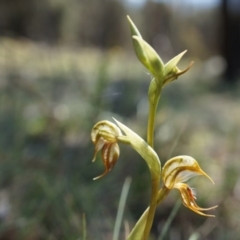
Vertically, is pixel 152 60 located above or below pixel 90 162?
above

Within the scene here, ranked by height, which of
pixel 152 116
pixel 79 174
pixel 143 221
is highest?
pixel 152 116

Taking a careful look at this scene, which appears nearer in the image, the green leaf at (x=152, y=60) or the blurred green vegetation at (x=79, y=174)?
the green leaf at (x=152, y=60)

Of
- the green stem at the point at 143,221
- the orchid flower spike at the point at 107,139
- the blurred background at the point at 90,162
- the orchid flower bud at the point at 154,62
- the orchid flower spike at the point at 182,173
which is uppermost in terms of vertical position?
the orchid flower bud at the point at 154,62

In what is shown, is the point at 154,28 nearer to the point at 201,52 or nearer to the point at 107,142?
the point at 201,52

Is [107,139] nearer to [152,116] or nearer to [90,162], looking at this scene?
[152,116]

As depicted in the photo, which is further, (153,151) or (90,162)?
(90,162)

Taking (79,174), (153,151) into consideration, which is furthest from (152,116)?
(79,174)

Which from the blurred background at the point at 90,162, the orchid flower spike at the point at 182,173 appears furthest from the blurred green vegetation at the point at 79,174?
the orchid flower spike at the point at 182,173

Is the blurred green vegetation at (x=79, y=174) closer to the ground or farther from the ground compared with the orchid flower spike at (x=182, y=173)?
closer to the ground

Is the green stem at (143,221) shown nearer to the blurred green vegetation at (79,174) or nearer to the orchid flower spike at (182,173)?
the orchid flower spike at (182,173)
